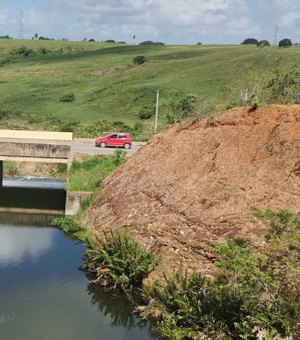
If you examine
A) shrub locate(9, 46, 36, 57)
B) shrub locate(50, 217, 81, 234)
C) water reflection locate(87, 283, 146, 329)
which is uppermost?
shrub locate(9, 46, 36, 57)

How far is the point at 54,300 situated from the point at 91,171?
19.2 meters

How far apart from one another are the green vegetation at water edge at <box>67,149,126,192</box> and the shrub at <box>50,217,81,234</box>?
298 cm

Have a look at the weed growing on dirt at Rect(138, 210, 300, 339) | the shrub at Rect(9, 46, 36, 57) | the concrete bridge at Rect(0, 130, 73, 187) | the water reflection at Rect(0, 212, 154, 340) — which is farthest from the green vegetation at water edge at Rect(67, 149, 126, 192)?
the shrub at Rect(9, 46, 36, 57)


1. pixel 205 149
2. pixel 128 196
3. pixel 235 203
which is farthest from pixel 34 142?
pixel 235 203

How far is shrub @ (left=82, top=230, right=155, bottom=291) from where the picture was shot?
78.3ft

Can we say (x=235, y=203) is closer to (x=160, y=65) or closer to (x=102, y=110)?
(x=102, y=110)

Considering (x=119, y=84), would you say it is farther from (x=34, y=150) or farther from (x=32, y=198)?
(x=34, y=150)

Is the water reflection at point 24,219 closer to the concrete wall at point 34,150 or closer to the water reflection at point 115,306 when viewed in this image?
the concrete wall at point 34,150

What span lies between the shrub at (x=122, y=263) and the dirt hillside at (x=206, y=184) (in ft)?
3.64

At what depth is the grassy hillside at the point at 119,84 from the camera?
8062cm

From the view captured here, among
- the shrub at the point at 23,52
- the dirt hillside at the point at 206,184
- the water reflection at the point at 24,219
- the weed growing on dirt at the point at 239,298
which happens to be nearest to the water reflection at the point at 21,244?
the water reflection at the point at 24,219

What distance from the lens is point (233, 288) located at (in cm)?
1827

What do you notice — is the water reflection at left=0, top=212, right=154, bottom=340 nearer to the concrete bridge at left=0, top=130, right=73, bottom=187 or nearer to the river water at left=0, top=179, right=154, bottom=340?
the river water at left=0, top=179, right=154, bottom=340

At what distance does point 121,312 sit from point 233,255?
6.26 meters
